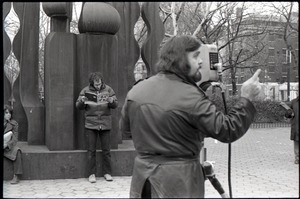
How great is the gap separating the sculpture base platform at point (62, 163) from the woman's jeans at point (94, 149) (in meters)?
0.16

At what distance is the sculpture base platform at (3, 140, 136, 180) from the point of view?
585 cm

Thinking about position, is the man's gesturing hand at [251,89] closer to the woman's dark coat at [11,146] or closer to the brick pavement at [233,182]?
the brick pavement at [233,182]

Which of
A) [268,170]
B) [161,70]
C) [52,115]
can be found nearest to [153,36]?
[52,115]

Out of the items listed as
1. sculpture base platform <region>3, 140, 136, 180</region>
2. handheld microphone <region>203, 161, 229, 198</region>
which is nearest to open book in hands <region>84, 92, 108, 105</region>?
sculpture base platform <region>3, 140, 136, 180</region>

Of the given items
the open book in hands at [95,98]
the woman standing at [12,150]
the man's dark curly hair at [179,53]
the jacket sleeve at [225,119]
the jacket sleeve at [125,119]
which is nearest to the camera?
the jacket sleeve at [225,119]

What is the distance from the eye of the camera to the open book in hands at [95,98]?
5.77 metres

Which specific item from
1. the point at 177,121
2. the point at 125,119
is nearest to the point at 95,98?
the point at 125,119

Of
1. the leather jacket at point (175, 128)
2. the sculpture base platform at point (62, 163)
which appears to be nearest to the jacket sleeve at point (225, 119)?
the leather jacket at point (175, 128)

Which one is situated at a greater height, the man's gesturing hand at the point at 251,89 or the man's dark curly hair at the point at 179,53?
the man's dark curly hair at the point at 179,53

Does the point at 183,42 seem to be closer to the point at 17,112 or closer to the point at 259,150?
the point at 17,112

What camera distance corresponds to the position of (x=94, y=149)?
5.84m

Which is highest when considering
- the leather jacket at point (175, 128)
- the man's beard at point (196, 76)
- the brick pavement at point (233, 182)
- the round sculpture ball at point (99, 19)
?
the round sculpture ball at point (99, 19)

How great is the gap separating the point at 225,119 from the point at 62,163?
441cm

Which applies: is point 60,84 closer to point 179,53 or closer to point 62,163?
point 62,163
